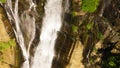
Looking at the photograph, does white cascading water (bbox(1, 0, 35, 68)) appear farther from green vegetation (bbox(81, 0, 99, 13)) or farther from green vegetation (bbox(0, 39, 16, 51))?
green vegetation (bbox(81, 0, 99, 13))

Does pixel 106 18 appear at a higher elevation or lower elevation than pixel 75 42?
higher

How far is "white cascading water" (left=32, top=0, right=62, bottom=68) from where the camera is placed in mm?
10539

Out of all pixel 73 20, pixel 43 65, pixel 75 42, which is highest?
pixel 73 20

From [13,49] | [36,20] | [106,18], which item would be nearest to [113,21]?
[106,18]

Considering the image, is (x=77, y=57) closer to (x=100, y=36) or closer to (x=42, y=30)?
(x=100, y=36)

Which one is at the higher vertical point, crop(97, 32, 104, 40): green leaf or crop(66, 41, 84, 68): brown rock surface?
crop(97, 32, 104, 40): green leaf

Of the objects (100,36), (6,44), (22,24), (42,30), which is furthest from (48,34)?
(100,36)

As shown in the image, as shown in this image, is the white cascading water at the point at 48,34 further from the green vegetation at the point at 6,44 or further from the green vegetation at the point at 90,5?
the green vegetation at the point at 90,5

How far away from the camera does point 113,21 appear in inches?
416

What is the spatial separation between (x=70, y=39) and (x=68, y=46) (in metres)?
0.23

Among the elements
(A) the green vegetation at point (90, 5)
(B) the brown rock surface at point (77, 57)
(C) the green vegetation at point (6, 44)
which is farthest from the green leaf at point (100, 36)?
(C) the green vegetation at point (6, 44)

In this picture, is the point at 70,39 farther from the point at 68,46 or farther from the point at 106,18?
the point at 106,18

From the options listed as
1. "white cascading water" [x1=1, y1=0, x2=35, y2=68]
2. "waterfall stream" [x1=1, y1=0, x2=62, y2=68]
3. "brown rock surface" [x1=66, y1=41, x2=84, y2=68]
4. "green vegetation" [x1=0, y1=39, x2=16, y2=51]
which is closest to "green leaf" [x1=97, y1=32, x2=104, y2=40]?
"brown rock surface" [x1=66, y1=41, x2=84, y2=68]

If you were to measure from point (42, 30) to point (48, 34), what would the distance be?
8.8 inches
